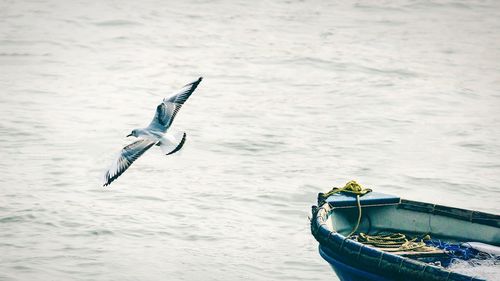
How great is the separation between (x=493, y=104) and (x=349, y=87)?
3036 mm

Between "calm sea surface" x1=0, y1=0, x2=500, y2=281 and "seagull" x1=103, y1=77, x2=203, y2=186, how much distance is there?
5.80ft

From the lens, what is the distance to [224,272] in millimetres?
10602

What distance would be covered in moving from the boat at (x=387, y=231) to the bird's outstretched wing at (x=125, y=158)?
180cm

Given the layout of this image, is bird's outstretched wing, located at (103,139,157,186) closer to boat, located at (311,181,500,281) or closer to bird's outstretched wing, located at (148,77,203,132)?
bird's outstretched wing, located at (148,77,203,132)

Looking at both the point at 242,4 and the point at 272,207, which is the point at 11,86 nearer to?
the point at 272,207

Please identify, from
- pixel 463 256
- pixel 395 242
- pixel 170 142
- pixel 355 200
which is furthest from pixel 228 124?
pixel 463 256

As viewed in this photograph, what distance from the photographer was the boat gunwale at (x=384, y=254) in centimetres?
782

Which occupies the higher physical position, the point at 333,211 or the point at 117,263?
the point at 333,211

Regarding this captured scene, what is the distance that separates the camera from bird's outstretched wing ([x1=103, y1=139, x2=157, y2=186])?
8.81 metres

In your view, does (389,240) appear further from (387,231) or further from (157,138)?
(157,138)

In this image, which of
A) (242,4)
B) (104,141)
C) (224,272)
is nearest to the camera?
(224,272)

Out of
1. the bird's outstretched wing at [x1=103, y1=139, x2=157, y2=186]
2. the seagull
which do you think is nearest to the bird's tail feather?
the seagull

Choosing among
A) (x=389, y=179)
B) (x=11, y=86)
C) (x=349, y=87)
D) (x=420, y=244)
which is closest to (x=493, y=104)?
(x=349, y=87)

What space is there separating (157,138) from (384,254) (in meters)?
2.53
